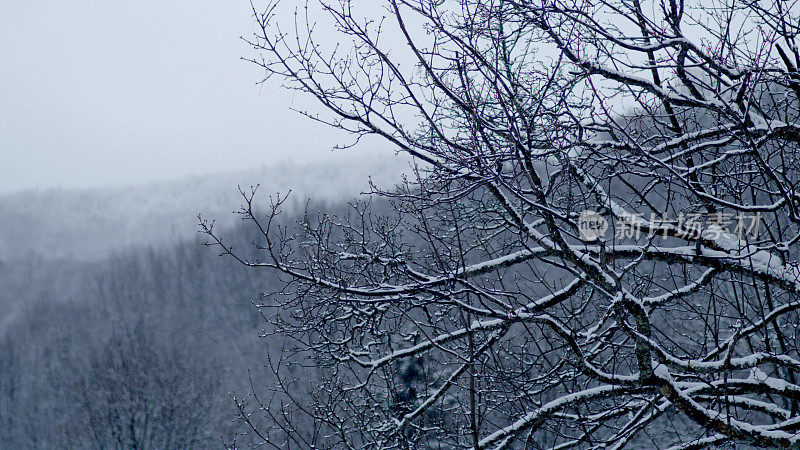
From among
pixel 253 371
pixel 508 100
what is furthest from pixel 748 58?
pixel 253 371

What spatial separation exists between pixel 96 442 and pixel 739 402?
70.5 feet

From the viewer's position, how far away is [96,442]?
20469 mm

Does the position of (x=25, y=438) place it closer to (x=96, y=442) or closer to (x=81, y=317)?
(x=96, y=442)
